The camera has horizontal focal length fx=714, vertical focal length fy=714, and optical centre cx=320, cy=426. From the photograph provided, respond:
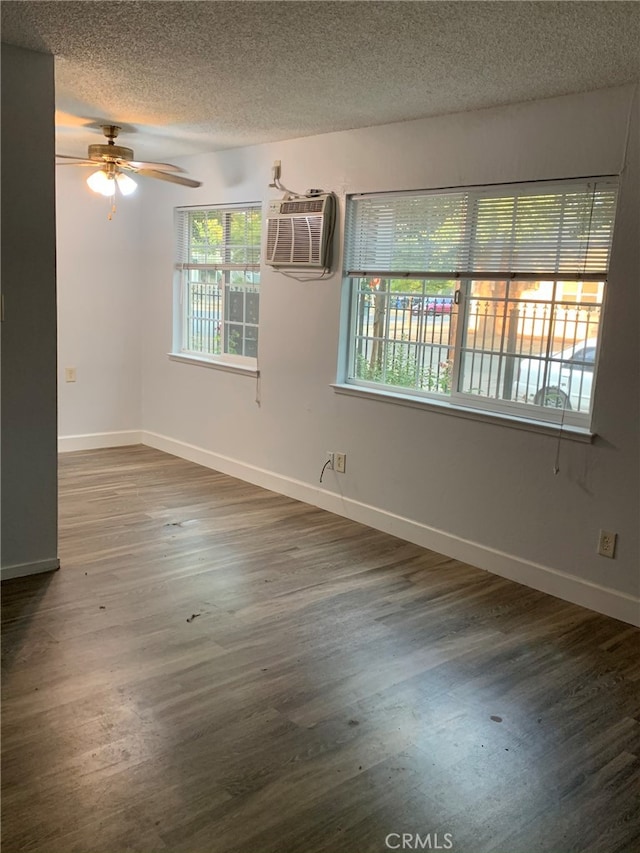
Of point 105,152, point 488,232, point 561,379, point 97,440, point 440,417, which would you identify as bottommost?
point 97,440

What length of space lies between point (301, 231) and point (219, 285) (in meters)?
1.21

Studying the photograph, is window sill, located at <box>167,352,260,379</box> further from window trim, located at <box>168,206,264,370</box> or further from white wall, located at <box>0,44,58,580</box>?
white wall, located at <box>0,44,58,580</box>

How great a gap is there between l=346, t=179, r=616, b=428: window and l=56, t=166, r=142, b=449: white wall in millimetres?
2528

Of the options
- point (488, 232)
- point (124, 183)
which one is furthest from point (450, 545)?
point (124, 183)

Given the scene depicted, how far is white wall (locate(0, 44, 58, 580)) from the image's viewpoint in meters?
3.08

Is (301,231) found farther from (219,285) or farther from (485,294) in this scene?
(485,294)

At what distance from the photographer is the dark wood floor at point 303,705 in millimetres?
1917

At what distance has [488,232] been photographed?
12.2 feet

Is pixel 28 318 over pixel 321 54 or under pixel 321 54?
under

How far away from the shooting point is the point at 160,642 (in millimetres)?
2842

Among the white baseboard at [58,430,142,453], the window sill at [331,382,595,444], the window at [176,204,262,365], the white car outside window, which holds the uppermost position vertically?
the window at [176,204,262,365]

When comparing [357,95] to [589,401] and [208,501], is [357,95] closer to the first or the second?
[589,401]

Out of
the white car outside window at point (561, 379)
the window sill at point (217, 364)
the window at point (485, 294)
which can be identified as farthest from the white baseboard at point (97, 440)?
the white car outside window at point (561, 379)

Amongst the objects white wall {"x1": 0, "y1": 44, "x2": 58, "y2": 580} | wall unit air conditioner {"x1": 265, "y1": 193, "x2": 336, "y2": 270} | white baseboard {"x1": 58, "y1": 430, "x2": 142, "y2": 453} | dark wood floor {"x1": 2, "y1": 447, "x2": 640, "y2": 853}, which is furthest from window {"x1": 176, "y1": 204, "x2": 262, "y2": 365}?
white wall {"x1": 0, "y1": 44, "x2": 58, "y2": 580}
